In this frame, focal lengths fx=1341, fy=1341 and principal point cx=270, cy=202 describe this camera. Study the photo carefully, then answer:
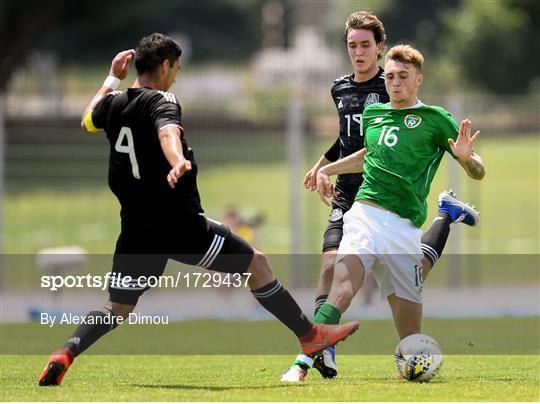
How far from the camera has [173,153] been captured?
841 centimetres

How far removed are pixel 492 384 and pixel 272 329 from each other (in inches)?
276

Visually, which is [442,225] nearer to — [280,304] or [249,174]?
[280,304]

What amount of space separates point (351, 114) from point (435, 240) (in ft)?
3.74

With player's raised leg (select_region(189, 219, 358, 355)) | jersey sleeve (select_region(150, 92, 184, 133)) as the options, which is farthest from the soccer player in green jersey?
jersey sleeve (select_region(150, 92, 184, 133))

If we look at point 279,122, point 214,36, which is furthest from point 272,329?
point 214,36

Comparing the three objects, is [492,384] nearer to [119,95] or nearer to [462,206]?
[462,206]

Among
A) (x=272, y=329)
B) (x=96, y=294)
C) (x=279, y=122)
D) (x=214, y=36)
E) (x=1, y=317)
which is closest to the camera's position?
(x=272, y=329)

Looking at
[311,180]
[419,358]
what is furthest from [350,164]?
[419,358]

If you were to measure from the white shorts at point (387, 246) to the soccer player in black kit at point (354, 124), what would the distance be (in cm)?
61

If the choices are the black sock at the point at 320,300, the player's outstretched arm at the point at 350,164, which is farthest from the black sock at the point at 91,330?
the player's outstretched arm at the point at 350,164

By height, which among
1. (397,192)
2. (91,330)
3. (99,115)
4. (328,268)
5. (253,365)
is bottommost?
(253,365)

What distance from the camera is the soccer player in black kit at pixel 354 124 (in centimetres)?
991

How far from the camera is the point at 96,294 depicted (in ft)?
A: 69.9

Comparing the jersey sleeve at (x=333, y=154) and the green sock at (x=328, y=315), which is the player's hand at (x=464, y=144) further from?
the jersey sleeve at (x=333, y=154)
